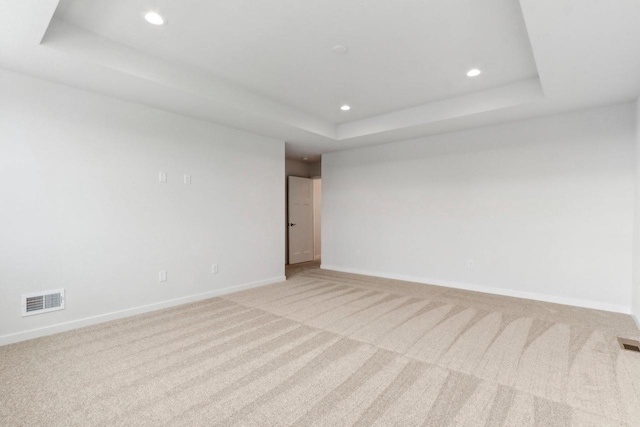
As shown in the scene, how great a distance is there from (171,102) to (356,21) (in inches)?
93.8

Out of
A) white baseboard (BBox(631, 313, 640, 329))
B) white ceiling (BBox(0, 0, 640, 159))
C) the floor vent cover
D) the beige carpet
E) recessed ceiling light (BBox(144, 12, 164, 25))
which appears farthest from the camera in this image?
white baseboard (BBox(631, 313, 640, 329))

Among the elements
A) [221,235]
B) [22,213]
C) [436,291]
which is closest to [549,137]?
[436,291]

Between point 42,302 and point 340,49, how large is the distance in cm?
385

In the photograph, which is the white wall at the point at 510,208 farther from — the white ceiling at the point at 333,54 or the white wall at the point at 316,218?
the white wall at the point at 316,218

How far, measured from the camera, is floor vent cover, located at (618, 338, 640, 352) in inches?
105

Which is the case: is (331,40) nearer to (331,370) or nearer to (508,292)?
(331,370)

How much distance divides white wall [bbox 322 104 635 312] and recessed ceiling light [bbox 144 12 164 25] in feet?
14.0

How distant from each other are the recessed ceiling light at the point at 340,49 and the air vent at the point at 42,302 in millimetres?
3692

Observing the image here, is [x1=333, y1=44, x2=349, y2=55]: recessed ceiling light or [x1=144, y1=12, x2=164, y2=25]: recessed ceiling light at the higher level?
[x1=144, y1=12, x2=164, y2=25]: recessed ceiling light

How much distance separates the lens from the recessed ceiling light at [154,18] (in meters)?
2.38

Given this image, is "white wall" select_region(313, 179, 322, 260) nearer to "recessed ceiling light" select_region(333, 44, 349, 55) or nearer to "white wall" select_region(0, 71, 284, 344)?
"white wall" select_region(0, 71, 284, 344)

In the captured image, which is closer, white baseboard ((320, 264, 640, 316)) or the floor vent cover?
the floor vent cover

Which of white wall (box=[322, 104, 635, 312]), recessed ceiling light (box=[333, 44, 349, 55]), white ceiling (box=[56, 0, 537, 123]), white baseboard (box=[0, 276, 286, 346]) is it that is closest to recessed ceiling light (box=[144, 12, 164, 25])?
white ceiling (box=[56, 0, 537, 123])

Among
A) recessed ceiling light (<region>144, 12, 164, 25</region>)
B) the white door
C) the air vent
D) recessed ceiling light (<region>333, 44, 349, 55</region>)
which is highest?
recessed ceiling light (<region>144, 12, 164, 25</region>)
